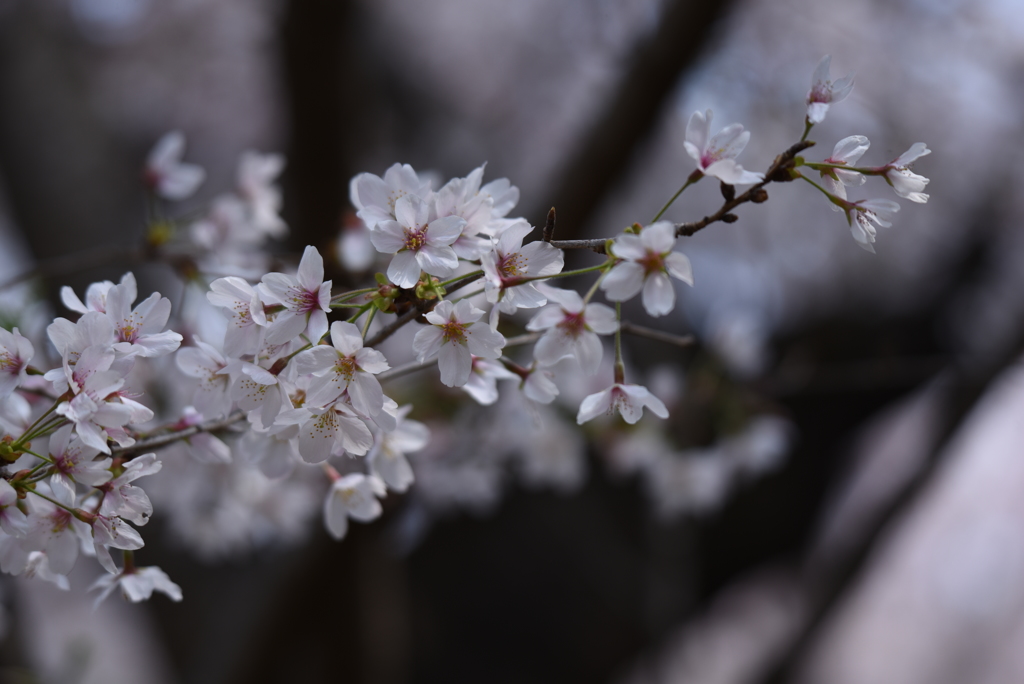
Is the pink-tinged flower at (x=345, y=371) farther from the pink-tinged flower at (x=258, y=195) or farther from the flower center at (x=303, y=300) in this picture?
the pink-tinged flower at (x=258, y=195)

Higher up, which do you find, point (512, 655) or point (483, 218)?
point (483, 218)

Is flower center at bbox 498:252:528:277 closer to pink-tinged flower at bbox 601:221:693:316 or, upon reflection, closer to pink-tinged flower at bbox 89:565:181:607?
pink-tinged flower at bbox 601:221:693:316

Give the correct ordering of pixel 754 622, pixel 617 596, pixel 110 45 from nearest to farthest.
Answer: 1. pixel 617 596
2. pixel 754 622
3. pixel 110 45

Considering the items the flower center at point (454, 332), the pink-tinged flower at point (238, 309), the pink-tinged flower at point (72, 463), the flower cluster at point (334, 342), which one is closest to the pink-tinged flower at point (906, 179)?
the flower cluster at point (334, 342)

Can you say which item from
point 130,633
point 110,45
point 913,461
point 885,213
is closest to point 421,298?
point 885,213

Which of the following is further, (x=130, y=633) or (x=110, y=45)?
(x=130, y=633)

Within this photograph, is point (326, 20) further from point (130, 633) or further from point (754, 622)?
point (130, 633)

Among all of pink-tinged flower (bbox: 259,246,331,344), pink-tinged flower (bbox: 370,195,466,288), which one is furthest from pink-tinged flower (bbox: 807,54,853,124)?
pink-tinged flower (bbox: 259,246,331,344)

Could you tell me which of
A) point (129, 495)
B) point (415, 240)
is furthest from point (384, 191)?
point (129, 495)
